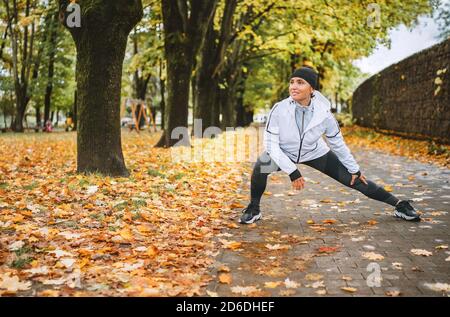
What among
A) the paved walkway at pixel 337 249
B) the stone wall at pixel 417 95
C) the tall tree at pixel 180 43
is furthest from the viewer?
the tall tree at pixel 180 43

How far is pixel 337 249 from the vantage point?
4.69 meters

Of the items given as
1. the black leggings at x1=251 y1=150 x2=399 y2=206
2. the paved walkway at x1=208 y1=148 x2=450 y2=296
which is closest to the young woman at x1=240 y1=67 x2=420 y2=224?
the black leggings at x1=251 y1=150 x2=399 y2=206

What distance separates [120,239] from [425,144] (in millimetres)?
13210

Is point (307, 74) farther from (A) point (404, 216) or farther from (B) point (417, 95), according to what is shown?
(B) point (417, 95)

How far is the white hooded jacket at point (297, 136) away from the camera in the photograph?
17.5 ft

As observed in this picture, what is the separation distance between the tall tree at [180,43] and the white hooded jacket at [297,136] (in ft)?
33.0

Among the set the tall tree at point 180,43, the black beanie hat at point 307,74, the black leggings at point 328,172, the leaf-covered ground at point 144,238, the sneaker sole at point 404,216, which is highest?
the tall tree at point 180,43

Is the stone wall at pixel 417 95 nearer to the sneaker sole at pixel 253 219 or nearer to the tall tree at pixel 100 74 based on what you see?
the tall tree at pixel 100 74

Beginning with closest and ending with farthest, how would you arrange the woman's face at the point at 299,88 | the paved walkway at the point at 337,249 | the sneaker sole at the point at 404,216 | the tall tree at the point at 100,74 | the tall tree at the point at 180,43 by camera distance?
the paved walkway at the point at 337,249
the woman's face at the point at 299,88
the sneaker sole at the point at 404,216
the tall tree at the point at 100,74
the tall tree at the point at 180,43

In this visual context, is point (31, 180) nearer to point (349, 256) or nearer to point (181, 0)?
point (349, 256)

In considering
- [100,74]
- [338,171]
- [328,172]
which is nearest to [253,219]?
[328,172]

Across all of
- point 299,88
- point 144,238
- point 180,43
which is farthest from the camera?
point 180,43

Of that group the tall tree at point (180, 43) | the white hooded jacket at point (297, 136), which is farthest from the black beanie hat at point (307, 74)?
the tall tree at point (180, 43)

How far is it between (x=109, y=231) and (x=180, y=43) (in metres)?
10.6
